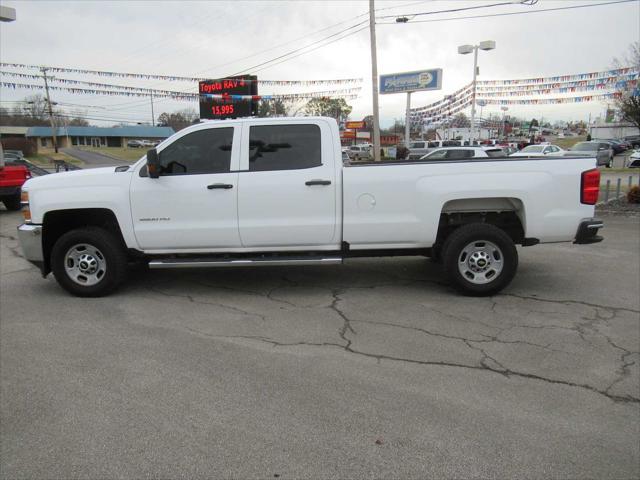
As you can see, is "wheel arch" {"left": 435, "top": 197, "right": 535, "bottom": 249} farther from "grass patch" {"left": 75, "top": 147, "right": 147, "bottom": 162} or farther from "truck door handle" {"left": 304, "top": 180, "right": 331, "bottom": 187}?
"grass patch" {"left": 75, "top": 147, "right": 147, "bottom": 162}

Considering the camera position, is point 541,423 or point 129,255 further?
point 129,255

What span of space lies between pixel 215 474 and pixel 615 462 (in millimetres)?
2227

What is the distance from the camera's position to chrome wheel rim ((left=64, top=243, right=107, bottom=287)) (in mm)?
5945

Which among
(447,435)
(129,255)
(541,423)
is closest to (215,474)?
(447,435)

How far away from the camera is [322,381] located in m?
3.84

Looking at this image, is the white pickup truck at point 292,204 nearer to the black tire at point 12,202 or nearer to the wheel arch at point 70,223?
the wheel arch at point 70,223

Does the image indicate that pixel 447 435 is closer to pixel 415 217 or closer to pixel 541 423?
pixel 541 423

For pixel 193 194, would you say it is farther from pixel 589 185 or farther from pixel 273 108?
pixel 273 108

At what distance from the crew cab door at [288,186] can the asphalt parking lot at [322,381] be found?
780 mm

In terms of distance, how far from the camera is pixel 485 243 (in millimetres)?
5797

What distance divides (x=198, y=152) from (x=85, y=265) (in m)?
1.89

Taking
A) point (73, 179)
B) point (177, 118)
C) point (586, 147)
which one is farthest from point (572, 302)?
point (177, 118)

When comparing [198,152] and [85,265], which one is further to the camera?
[85,265]

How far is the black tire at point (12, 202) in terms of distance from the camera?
49.3 feet
